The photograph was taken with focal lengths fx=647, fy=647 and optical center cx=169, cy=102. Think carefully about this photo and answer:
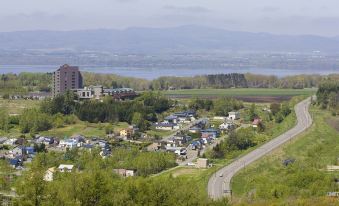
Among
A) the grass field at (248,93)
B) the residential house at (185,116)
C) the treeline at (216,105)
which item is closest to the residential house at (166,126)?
the residential house at (185,116)

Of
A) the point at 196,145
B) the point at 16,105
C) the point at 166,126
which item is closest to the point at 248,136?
the point at 196,145

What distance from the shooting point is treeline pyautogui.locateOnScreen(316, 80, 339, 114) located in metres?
29.3

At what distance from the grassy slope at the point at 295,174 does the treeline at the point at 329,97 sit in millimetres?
7136

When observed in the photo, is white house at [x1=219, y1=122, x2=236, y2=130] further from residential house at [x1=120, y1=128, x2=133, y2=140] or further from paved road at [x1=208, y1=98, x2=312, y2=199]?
residential house at [x1=120, y1=128, x2=133, y2=140]

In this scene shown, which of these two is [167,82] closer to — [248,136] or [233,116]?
[233,116]

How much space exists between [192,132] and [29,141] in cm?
599

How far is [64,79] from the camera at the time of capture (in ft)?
113

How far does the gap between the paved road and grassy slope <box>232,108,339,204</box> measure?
0.25 meters

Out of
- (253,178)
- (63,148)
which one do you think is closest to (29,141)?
(63,148)

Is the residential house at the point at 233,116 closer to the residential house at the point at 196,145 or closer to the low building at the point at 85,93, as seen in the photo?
the residential house at the point at 196,145

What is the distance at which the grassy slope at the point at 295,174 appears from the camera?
495 inches

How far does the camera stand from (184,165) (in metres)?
18.2

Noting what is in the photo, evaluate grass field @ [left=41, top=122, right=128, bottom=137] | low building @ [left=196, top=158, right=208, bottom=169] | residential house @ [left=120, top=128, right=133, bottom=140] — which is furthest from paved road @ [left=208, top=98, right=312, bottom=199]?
grass field @ [left=41, top=122, right=128, bottom=137]

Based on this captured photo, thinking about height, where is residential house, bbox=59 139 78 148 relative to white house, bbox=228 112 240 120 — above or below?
below
